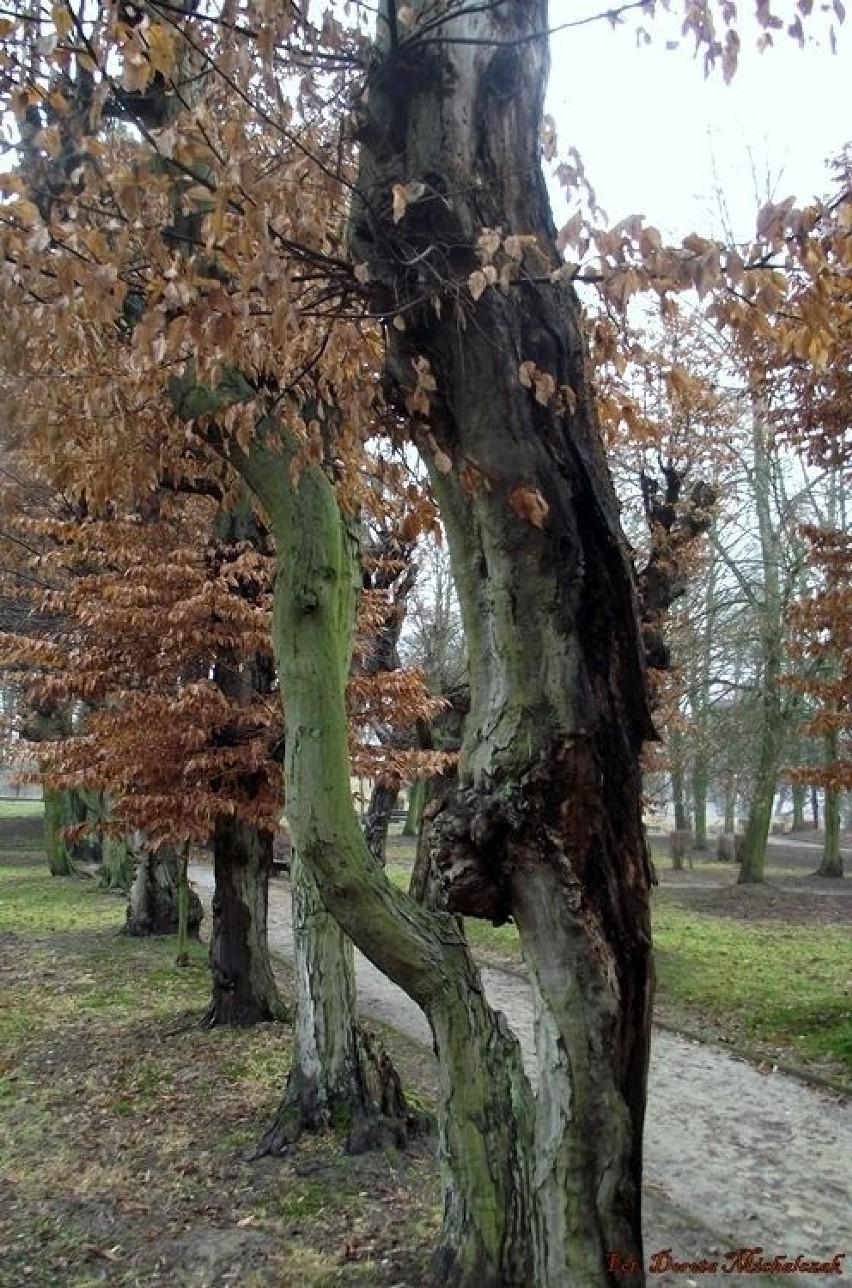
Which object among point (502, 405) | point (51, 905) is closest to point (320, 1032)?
point (502, 405)

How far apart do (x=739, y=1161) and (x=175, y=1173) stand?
3337 millimetres

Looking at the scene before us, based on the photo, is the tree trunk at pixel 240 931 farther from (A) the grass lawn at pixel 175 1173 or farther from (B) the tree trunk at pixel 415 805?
(B) the tree trunk at pixel 415 805

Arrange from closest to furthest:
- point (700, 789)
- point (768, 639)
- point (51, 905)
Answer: point (51, 905) → point (768, 639) → point (700, 789)

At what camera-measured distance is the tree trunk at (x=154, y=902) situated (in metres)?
14.8

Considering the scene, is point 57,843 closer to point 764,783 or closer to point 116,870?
point 116,870

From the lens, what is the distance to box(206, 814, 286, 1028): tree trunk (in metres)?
9.10

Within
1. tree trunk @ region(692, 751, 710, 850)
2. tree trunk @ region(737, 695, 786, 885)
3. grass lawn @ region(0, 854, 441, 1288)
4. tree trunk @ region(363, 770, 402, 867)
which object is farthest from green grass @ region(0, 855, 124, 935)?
tree trunk @ region(692, 751, 710, 850)

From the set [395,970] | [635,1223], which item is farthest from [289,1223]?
[635,1223]

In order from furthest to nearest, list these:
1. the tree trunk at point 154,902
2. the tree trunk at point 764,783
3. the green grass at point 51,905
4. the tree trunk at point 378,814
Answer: the tree trunk at point 764,783 < the green grass at point 51,905 < the tree trunk at point 154,902 < the tree trunk at point 378,814

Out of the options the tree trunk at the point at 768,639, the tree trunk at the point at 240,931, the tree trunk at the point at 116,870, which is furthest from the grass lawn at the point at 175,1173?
the tree trunk at the point at 768,639

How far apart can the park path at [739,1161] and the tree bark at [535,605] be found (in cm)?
199

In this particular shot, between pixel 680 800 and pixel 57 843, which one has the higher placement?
pixel 680 800

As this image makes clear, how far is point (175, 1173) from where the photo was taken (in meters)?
5.88

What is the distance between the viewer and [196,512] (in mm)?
12055
